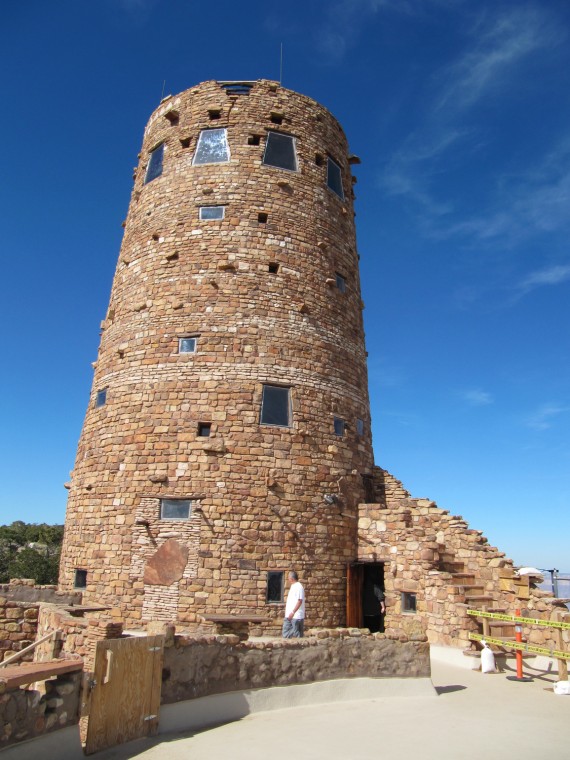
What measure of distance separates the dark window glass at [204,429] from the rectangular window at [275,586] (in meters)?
3.77

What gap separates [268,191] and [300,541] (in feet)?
33.3

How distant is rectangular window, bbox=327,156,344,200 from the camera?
1961cm

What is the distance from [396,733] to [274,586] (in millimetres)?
6701

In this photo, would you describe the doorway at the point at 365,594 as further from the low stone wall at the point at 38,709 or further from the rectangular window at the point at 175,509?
the low stone wall at the point at 38,709

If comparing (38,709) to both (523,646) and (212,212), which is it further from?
(212,212)

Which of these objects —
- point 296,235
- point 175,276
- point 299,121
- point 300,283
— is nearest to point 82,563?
point 175,276

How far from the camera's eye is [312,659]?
370 inches

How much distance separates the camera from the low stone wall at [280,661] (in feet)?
25.9

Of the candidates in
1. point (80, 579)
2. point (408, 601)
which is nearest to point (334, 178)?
point (408, 601)

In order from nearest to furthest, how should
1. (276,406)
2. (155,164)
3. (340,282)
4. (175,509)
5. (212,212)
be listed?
(175,509), (276,406), (212,212), (340,282), (155,164)

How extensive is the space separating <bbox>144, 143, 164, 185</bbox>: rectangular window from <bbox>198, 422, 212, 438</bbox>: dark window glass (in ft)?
28.7

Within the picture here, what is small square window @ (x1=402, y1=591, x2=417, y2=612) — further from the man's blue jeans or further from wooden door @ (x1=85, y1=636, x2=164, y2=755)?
wooden door @ (x1=85, y1=636, x2=164, y2=755)

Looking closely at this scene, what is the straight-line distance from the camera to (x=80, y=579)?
15.5 metres

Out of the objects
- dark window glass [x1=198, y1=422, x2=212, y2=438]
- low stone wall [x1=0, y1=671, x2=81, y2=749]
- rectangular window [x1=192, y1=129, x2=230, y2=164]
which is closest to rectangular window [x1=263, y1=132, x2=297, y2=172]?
rectangular window [x1=192, y1=129, x2=230, y2=164]
